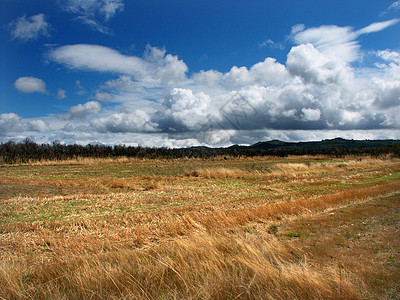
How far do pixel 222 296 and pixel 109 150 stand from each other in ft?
246

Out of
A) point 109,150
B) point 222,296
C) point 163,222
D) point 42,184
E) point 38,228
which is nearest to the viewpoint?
point 222,296

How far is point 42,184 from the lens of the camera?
72.9 ft

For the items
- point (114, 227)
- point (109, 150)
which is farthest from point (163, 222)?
point (109, 150)

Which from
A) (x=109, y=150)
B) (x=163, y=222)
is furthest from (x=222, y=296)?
(x=109, y=150)

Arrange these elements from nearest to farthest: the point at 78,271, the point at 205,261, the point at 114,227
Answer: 1. the point at 78,271
2. the point at 205,261
3. the point at 114,227

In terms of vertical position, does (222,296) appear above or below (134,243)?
above

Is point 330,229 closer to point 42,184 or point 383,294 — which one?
point 383,294

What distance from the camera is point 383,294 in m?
4.97

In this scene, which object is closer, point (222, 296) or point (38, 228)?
point (222, 296)

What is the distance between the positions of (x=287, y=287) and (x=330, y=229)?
6746 millimetres

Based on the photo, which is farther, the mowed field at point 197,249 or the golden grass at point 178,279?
the mowed field at point 197,249

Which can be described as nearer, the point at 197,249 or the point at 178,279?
the point at 178,279

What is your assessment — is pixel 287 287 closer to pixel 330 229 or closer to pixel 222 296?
pixel 222 296

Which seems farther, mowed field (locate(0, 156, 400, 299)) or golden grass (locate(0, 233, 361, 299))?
mowed field (locate(0, 156, 400, 299))
